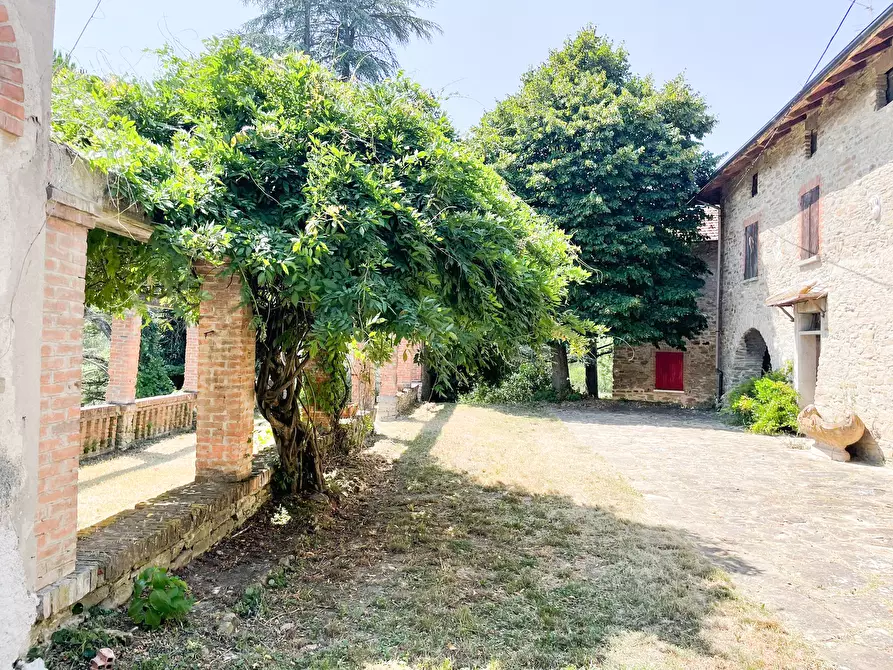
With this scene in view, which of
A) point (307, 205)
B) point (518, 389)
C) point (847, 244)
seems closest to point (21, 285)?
point (307, 205)

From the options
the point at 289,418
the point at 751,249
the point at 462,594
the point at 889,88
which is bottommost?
the point at 462,594

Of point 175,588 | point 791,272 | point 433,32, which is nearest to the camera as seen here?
point 175,588

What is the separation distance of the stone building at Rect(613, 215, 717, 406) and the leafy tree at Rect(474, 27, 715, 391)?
118 cm

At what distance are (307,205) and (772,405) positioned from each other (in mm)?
11608

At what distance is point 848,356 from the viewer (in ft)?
32.4

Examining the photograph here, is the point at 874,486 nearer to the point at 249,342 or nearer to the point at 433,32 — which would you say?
the point at 249,342

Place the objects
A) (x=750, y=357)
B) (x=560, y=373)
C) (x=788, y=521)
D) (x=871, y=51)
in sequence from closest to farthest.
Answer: (x=788, y=521), (x=871, y=51), (x=750, y=357), (x=560, y=373)

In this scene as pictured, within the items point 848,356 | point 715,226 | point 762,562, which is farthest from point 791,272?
point 762,562

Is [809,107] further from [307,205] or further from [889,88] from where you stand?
[307,205]

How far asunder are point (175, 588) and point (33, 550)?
2.73 ft

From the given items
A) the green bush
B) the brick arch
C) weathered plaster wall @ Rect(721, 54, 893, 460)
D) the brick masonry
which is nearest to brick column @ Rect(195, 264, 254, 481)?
the brick arch

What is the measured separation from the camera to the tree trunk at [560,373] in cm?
1835

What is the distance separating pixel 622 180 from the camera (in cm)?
1616

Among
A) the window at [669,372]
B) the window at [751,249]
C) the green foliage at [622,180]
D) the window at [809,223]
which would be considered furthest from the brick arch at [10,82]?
the window at [669,372]
